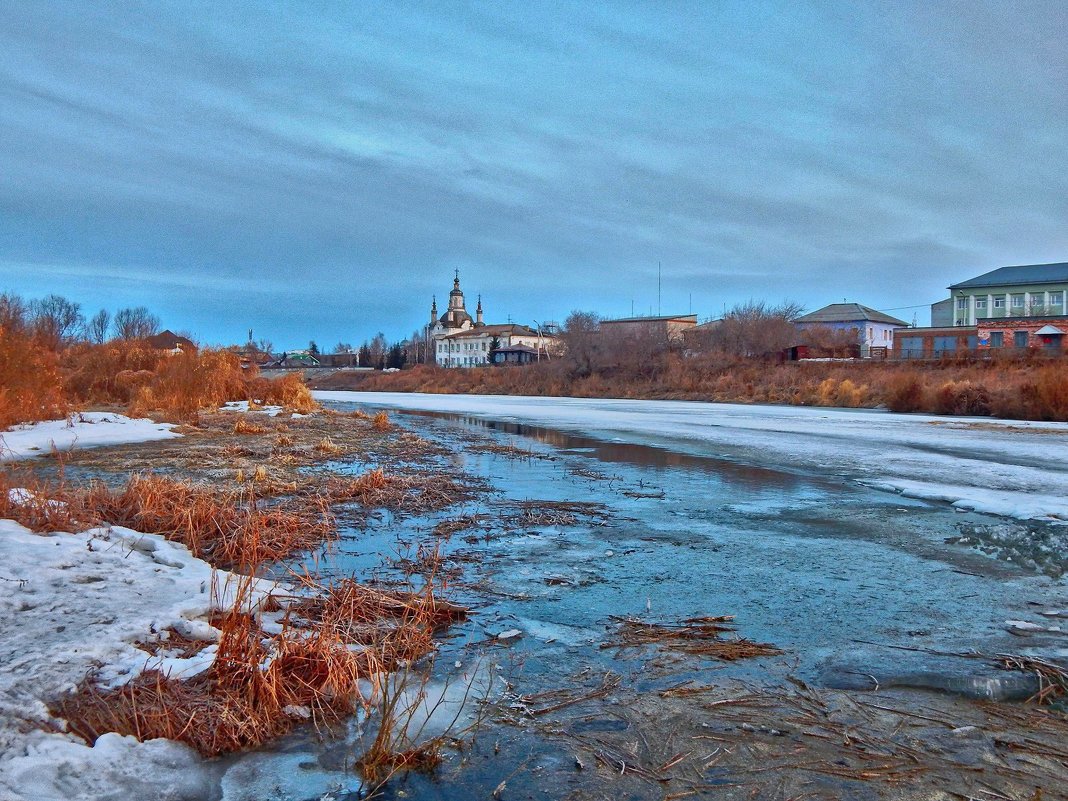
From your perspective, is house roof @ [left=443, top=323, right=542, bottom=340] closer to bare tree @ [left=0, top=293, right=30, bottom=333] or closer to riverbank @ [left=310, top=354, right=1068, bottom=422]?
riverbank @ [left=310, top=354, right=1068, bottom=422]

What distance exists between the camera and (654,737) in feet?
11.2

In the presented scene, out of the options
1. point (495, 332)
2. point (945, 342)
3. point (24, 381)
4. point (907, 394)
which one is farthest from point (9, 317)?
point (495, 332)

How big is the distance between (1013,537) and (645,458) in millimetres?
7486

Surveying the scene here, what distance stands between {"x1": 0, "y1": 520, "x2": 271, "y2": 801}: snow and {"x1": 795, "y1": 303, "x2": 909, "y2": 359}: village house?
2941 inches

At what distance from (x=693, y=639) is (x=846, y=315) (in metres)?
80.3

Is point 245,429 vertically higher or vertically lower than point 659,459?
higher

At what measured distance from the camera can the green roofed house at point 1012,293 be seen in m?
65.8

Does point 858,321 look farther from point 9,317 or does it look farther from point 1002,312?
point 9,317

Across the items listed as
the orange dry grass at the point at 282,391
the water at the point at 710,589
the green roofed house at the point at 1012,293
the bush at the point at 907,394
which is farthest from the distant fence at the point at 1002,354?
the water at the point at 710,589

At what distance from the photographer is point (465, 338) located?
123375 millimetres

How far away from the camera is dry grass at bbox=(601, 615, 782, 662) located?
4.41m

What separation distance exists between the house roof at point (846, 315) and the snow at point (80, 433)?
67.5 metres

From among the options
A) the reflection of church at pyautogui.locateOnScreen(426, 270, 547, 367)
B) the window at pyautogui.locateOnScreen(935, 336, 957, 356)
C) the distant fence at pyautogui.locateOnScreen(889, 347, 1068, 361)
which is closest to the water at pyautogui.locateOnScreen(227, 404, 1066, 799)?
the distant fence at pyautogui.locateOnScreen(889, 347, 1068, 361)

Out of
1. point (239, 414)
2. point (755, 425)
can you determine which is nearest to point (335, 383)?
point (239, 414)
